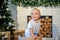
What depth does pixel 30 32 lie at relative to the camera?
2.18 meters

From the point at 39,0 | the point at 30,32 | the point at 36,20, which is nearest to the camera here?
the point at 30,32

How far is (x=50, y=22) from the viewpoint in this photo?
12.5 feet

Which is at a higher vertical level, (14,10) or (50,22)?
(14,10)

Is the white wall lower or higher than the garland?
lower

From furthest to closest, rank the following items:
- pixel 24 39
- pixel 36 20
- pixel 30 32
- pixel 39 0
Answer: pixel 39 0 → pixel 36 20 → pixel 30 32 → pixel 24 39

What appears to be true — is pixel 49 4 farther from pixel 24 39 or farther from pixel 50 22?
pixel 24 39

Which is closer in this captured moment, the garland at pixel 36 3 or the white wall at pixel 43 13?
the garland at pixel 36 3

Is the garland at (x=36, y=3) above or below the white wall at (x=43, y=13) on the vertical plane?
above

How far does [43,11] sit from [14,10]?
0.71m

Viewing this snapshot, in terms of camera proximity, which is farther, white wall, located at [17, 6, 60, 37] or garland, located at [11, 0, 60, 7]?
white wall, located at [17, 6, 60, 37]

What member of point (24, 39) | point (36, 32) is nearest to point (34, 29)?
point (36, 32)

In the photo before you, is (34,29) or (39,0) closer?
(34,29)

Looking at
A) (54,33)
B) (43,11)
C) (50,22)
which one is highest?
(43,11)

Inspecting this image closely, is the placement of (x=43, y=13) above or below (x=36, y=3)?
below
